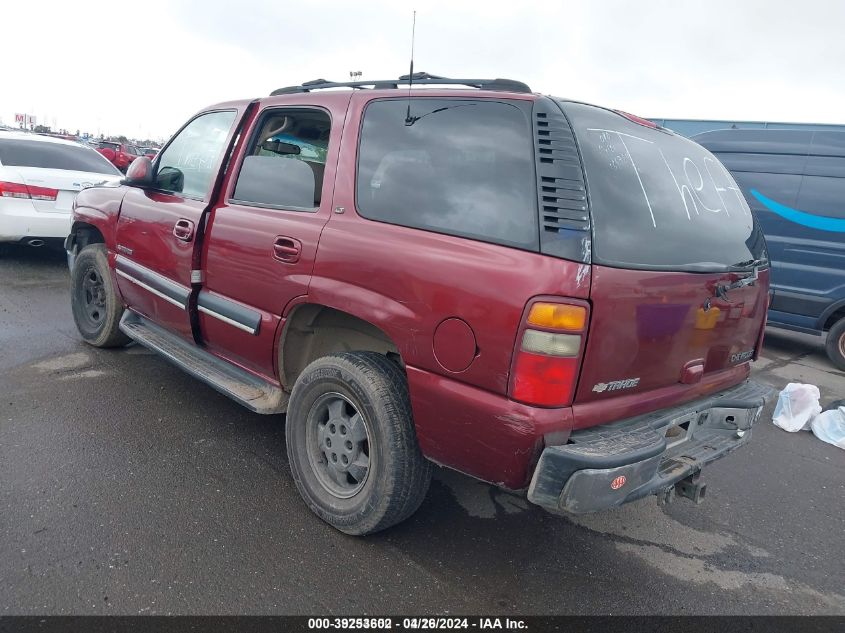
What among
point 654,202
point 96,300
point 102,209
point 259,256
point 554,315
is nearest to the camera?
point 554,315

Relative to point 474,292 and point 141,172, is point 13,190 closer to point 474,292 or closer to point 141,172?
point 141,172

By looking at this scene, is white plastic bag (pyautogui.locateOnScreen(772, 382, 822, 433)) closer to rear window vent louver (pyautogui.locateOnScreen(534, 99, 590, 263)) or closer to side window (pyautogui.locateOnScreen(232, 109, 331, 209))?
rear window vent louver (pyautogui.locateOnScreen(534, 99, 590, 263))

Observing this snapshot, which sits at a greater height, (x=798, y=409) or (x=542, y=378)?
(x=542, y=378)

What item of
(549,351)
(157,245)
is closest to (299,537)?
(549,351)

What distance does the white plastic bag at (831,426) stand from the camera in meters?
4.31

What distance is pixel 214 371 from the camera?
3.38 metres

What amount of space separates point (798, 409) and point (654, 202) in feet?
10.4

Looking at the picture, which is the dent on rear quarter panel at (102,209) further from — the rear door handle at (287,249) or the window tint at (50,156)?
the window tint at (50,156)

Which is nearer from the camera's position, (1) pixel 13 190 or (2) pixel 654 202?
(2) pixel 654 202

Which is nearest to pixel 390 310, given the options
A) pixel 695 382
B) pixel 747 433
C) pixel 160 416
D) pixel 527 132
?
pixel 527 132

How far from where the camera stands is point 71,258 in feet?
16.2

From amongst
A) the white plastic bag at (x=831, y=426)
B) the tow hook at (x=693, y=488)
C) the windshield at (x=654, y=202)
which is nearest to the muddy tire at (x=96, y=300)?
the windshield at (x=654, y=202)

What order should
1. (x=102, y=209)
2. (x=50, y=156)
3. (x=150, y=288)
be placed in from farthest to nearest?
(x=50, y=156) < (x=102, y=209) < (x=150, y=288)

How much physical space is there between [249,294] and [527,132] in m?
1.65
